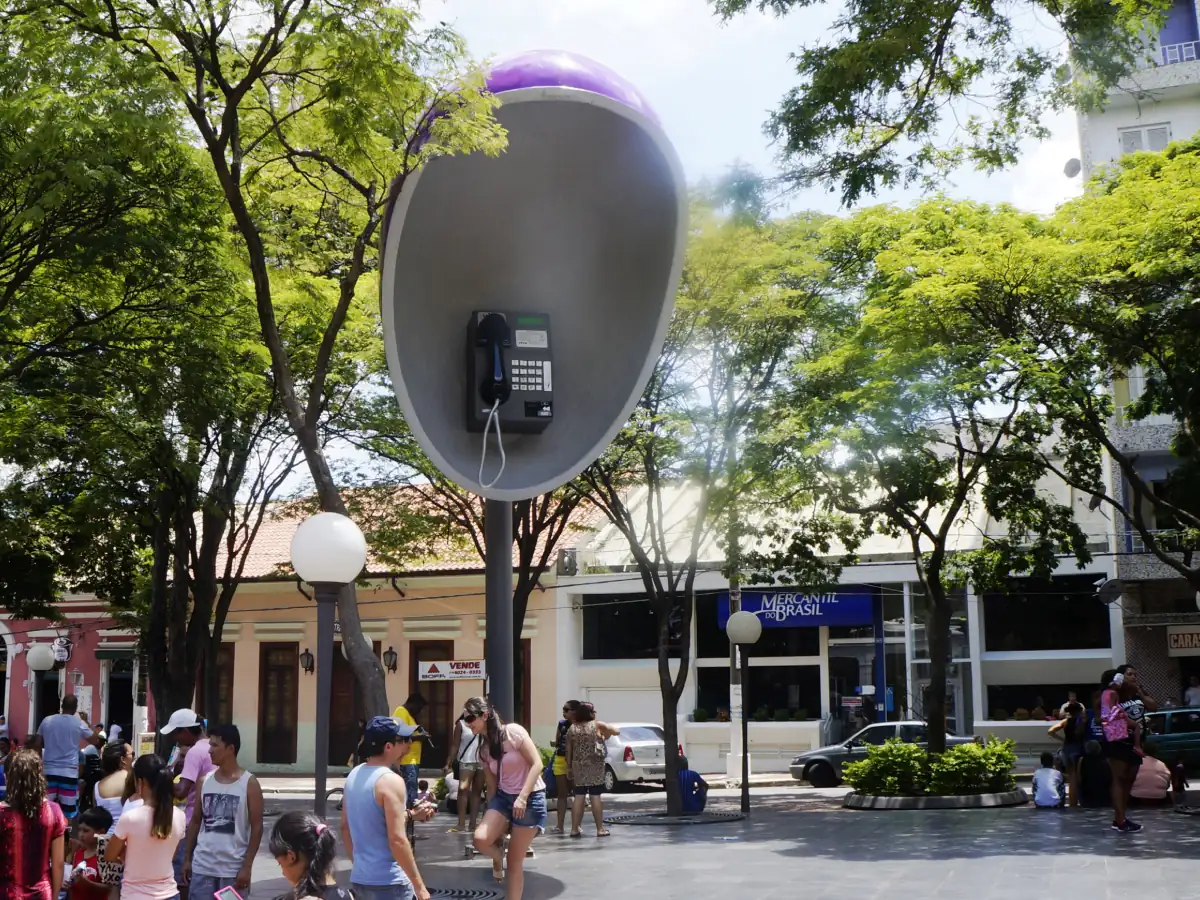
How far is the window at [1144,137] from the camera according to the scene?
29.9 meters

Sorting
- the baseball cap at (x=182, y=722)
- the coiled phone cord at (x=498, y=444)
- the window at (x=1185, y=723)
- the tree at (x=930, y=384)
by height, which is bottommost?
the window at (x=1185, y=723)

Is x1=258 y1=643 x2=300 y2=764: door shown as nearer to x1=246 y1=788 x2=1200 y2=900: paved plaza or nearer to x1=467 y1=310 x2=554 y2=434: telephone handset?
x1=246 y1=788 x2=1200 y2=900: paved plaza

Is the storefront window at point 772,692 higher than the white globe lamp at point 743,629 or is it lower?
lower

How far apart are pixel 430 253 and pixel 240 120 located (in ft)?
7.83

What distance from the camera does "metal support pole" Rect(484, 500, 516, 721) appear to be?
9.16m

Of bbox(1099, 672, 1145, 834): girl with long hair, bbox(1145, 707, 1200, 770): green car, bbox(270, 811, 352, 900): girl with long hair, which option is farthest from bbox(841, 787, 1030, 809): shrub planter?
bbox(270, 811, 352, 900): girl with long hair

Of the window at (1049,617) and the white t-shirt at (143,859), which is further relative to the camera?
the window at (1049,617)

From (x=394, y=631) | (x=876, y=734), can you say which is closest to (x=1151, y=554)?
(x=876, y=734)

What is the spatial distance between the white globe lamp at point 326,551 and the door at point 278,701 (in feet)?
88.5

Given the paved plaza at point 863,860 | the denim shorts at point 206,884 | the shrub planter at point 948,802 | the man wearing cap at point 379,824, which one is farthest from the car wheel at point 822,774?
the man wearing cap at point 379,824

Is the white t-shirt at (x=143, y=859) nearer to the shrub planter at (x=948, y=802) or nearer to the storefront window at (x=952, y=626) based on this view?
the shrub planter at (x=948, y=802)

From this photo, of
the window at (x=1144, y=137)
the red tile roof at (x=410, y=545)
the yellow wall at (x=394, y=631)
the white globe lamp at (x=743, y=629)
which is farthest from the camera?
the yellow wall at (x=394, y=631)

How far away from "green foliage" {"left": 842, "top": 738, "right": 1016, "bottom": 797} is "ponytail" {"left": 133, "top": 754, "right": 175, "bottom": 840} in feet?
44.5

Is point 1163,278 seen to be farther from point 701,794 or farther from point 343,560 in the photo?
point 343,560
